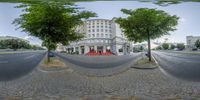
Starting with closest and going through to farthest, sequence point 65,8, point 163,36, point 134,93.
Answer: point 65,8, point 163,36, point 134,93

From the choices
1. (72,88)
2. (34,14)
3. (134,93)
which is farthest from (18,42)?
(134,93)

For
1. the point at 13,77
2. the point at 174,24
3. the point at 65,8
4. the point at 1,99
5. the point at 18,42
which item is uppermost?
the point at 65,8

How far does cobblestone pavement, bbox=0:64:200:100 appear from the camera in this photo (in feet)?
4.94

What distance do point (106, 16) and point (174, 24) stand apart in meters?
0.48

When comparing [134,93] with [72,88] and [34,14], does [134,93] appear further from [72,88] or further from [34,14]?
[34,14]

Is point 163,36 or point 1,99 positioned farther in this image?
point 1,99

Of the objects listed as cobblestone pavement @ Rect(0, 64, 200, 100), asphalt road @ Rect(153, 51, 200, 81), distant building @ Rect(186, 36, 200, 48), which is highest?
distant building @ Rect(186, 36, 200, 48)

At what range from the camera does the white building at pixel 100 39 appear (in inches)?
51.5

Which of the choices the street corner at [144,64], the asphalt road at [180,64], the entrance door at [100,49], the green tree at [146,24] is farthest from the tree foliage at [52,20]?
the asphalt road at [180,64]

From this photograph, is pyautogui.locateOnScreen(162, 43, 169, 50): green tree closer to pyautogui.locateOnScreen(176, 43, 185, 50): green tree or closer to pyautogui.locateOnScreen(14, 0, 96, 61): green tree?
pyautogui.locateOnScreen(176, 43, 185, 50): green tree

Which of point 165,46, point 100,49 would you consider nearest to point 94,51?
point 100,49

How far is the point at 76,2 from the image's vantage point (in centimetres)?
137

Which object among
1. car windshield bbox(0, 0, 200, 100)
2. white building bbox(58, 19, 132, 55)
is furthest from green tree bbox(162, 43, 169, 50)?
white building bbox(58, 19, 132, 55)

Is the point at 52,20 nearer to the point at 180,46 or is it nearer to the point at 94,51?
the point at 94,51
